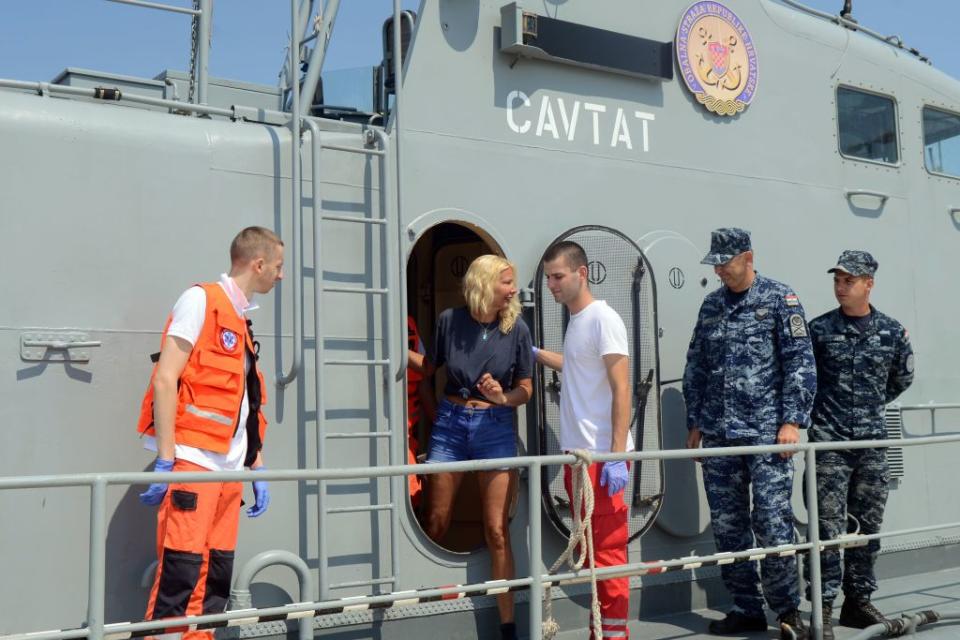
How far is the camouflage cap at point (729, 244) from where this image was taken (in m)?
4.73

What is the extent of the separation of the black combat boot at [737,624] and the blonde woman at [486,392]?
102 centimetres

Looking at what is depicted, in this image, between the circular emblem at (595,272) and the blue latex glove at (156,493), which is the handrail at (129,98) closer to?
the blue latex glove at (156,493)

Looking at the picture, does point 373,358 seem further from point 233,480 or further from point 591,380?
point 233,480

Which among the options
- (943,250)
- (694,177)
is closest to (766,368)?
(694,177)

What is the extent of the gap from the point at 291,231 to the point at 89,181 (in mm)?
827

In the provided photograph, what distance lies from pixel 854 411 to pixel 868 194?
69.5 inches

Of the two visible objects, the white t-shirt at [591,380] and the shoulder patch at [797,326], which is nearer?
the white t-shirt at [591,380]

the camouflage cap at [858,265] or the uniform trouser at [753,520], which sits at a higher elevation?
the camouflage cap at [858,265]

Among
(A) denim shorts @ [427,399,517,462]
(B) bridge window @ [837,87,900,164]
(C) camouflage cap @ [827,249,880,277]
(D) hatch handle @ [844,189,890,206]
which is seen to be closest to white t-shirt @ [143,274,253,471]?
(A) denim shorts @ [427,399,517,462]

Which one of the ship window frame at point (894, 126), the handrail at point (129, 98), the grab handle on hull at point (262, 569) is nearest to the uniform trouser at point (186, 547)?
the grab handle on hull at point (262, 569)

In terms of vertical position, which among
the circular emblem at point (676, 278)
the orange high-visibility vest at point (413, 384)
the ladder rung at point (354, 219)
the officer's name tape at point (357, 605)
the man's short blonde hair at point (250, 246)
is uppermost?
the ladder rung at point (354, 219)

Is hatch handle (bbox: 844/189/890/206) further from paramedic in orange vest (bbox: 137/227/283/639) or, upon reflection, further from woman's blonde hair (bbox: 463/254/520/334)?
paramedic in orange vest (bbox: 137/227/283/639)

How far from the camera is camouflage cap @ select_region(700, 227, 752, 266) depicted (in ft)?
15.5

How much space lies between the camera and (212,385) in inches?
143
